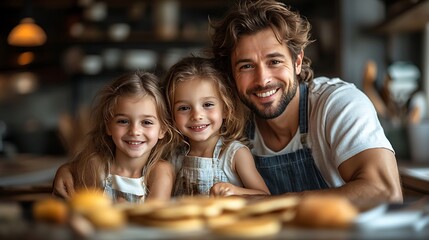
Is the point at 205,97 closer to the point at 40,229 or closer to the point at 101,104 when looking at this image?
the point at 101,104

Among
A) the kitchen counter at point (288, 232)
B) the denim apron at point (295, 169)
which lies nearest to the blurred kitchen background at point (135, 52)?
the denim apron at point (295, 169)

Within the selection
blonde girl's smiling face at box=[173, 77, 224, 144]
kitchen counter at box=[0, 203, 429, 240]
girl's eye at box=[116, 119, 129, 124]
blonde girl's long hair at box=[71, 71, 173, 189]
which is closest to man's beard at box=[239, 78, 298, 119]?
blonde girl's smiling face at box=[173, 77, 224, 144]

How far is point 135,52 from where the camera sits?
234 inches

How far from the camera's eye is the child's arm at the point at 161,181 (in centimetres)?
182

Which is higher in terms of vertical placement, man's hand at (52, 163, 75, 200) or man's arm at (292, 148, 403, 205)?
man's hand at (52, 163, 75, 200)

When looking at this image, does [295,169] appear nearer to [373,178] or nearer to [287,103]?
[287,103]

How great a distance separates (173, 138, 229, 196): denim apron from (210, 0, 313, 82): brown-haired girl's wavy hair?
1.01ft

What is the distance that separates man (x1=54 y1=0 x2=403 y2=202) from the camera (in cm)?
185

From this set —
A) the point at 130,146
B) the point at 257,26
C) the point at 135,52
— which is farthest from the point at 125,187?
the point at 135,52

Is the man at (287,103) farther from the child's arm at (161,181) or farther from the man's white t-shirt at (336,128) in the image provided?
the child's arm at (161,181)

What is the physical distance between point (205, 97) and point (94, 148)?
1.25 ft

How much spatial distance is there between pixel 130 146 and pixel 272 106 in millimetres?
444

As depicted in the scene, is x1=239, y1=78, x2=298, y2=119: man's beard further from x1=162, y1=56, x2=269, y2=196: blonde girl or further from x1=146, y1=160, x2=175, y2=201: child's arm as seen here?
x1=146, y1=160, x2=175, y2=201: child's arm

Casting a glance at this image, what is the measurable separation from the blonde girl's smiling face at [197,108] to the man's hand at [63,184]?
1.16ft
